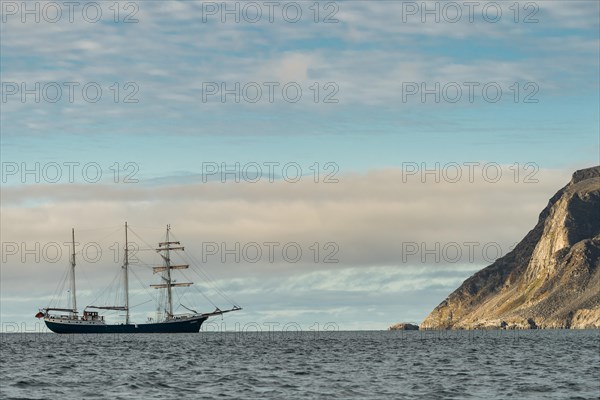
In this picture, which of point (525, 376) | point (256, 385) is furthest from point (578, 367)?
point (256, 385)

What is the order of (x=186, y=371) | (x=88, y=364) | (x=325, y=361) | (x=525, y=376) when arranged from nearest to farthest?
(x=525, y=376), (x=186, y=371), (x=88, y=364), (x=325, y=361)

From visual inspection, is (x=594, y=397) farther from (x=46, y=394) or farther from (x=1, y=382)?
(x=1, y=382)

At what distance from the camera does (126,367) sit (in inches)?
3401

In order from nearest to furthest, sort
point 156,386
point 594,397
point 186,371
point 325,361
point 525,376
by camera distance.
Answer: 1. point 594,397
2. point 156,386
3. point 525,376
4. point 186,371
5. point 325,361

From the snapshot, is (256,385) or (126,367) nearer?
(256,385)

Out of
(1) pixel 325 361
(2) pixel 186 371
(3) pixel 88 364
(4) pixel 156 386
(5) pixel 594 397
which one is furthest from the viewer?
(1) pixel 325 361

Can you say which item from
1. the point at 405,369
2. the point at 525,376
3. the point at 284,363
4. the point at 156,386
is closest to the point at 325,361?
the point at 284,363

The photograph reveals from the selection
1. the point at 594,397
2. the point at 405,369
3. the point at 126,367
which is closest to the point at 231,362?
the point at 126,367

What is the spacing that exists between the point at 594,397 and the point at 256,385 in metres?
23.2

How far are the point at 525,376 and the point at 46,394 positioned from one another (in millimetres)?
36825

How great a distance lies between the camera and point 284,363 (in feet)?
311

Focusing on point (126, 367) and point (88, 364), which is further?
point (88, 364)

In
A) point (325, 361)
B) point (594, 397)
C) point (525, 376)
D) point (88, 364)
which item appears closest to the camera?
point (594, 397)

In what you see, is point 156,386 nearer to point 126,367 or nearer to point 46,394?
point 46,394
